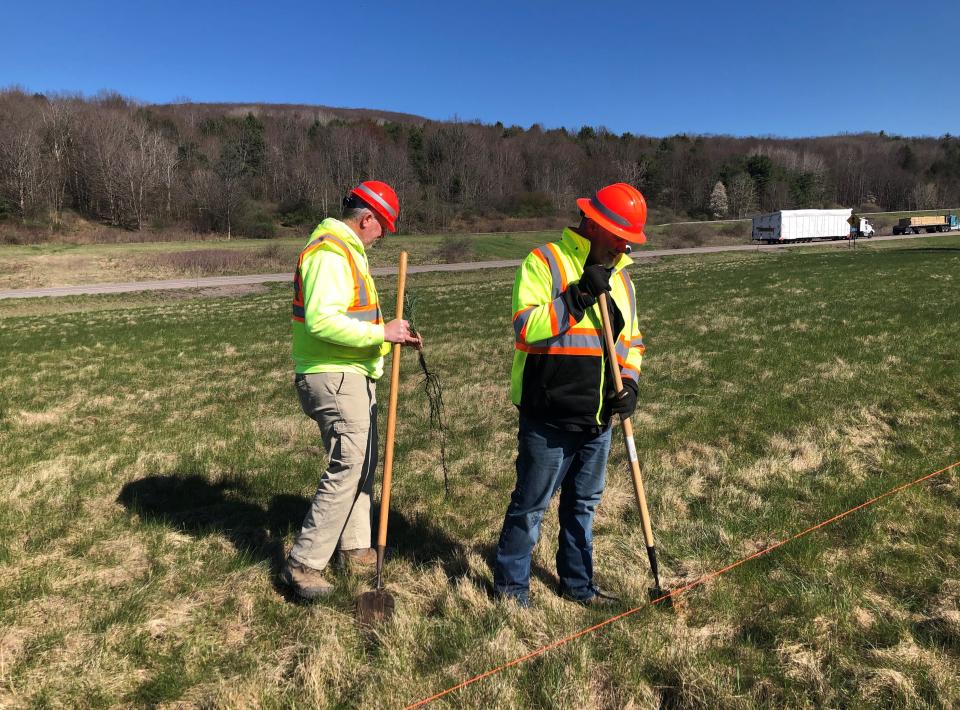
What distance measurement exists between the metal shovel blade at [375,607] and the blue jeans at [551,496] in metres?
0.68

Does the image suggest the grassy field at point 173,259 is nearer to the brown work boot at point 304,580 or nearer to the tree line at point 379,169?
the tree line at point 379,169

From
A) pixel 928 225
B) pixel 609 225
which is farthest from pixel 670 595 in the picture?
pixel 928 225

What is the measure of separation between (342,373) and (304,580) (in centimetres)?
136

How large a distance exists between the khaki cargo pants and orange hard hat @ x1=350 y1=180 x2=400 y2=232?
1.08 meters

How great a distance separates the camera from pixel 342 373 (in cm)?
377

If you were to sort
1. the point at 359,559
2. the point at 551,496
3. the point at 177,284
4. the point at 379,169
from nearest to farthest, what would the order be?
the point at 551,496 < the point at 359,559 < the point at 177,284 < the point at 379,169

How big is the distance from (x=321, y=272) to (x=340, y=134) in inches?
3955

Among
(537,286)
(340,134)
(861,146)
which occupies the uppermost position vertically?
(861,146)

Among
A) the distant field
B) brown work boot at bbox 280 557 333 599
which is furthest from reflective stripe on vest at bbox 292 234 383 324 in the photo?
the distant field

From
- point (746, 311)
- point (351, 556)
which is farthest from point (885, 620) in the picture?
point (746, 311)

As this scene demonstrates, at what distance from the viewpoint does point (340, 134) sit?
9506 centimetres

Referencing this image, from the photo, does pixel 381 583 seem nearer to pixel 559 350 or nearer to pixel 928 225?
pixel 559 350

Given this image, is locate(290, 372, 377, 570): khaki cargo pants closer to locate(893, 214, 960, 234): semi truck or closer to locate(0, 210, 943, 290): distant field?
locate(0, 210, 943, 290): distant field

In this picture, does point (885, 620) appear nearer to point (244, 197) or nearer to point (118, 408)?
point (118, 408)
